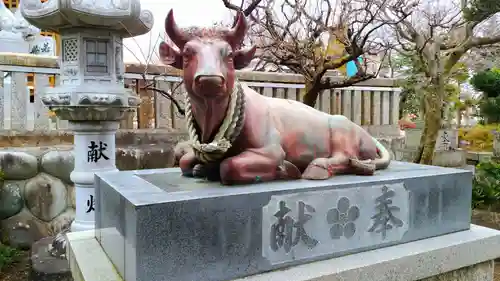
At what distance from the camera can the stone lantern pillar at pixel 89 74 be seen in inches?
136

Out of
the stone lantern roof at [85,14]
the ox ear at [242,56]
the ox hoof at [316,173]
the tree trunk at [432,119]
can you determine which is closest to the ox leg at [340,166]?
the ox hoof at [316,173]

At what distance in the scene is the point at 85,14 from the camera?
3381 millimetres

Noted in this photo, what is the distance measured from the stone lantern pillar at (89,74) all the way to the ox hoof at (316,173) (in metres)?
1.99

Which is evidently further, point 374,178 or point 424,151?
point 424,151

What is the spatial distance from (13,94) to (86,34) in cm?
150

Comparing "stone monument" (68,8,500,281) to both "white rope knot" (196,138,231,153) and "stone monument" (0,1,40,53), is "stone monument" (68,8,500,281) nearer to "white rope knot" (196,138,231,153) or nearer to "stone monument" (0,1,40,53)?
"white rope knot" (196,138,231,153)

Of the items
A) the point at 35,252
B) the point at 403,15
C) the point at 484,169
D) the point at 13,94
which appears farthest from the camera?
the point at 484,169

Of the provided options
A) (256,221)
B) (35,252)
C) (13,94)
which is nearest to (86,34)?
(13,94)

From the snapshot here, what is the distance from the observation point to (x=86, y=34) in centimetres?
366

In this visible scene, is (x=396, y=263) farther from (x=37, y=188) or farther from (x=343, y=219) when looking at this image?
(x=37, y=188)

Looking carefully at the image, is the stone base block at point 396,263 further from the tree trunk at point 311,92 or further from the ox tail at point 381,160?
the tree trunk at point 311,92

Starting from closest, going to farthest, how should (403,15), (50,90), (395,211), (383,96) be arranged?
(395,211) < (50,90) < (403,15) < (383,96)

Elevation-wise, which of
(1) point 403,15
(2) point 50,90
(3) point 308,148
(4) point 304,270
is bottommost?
(4) point 304,270

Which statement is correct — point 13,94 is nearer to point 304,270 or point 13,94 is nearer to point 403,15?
point 304,270
